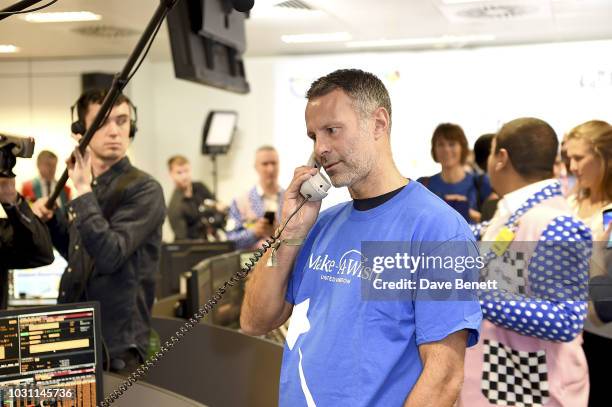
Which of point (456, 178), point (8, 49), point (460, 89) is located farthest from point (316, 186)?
point (8, 49)

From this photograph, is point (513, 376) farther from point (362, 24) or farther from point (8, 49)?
point (8, 49)

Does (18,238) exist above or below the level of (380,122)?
below

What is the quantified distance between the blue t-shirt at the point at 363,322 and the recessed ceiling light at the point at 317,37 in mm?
2865

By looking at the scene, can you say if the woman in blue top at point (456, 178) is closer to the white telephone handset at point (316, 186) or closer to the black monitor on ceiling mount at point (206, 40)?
the white telephone handset at point (316, 186)

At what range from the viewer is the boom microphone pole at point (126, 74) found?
186 cm

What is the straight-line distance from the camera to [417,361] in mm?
1642

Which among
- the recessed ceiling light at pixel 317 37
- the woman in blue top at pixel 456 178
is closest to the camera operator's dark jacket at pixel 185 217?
the recessed ceiling light at pixel 317 37

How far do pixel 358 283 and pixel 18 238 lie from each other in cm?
119

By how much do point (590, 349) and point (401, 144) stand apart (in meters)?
1.06

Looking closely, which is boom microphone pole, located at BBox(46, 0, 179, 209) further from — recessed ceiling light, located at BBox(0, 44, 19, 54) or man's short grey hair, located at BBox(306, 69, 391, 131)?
recessed ceiling light, located at BBox(0, 44, 19, 54)

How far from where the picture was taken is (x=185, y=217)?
8383mm

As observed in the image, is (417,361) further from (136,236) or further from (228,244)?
(228,244)

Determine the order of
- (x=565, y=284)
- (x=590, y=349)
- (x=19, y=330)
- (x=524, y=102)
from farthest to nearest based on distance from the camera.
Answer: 1. (x=590, y=349)
2. (x=524, y=102)
3. (x=565, y=284)
4. (x=19, y=330)

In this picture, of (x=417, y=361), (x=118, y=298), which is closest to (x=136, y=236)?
(x=118, y=298)
